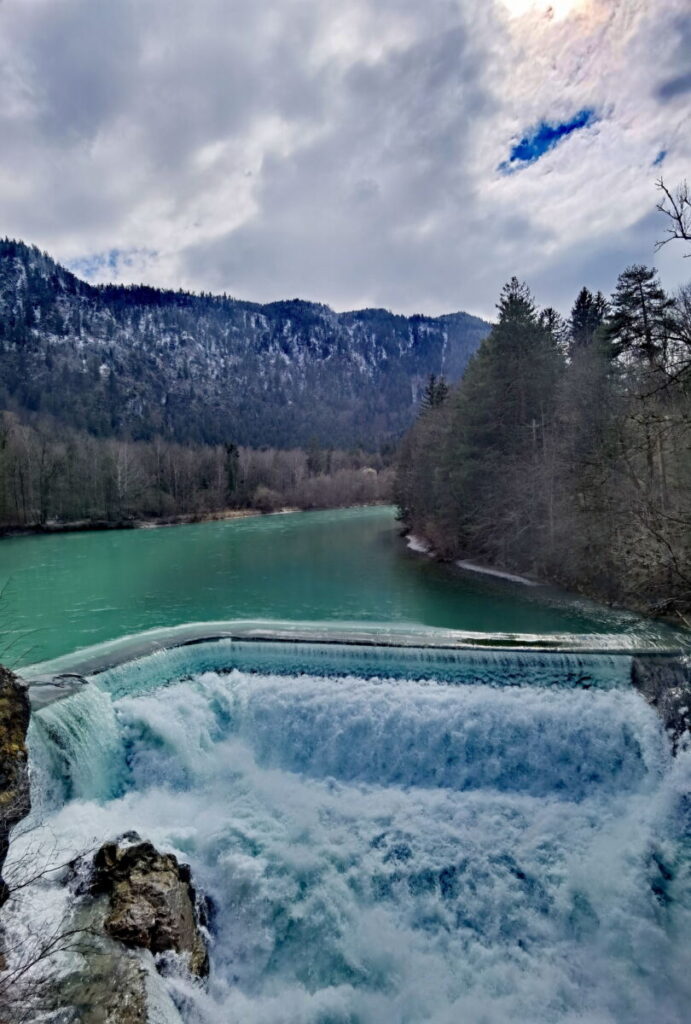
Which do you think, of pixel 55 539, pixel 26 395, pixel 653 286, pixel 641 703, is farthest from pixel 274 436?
pixel 641 703

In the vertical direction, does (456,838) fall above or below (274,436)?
below

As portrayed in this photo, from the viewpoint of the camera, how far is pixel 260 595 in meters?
16.4

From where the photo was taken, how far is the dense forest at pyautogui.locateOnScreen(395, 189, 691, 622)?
13367 millimetres

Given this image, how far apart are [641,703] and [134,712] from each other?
8.33m

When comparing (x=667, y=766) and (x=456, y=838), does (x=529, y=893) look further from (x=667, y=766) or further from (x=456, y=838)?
(x=667, y=766)

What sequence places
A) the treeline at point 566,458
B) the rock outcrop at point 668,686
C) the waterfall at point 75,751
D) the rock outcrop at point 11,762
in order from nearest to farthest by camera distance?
the rock outcrop at point 11,762
the waterfall at point 75,751
the rock outcrop at point 668,686
the treeline at point 566,458

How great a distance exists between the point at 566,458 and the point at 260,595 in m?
11.3

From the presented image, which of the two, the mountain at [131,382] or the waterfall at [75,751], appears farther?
the mountain at [131,382]

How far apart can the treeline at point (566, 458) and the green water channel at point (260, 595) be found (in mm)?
1504

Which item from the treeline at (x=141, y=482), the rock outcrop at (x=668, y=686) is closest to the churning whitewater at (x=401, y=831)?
the rock outcrop at (x=668, y=686)

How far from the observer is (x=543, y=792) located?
7719 mm

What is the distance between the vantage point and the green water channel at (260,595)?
12.8 meters

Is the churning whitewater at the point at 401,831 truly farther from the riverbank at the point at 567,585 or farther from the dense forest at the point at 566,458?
the dense forest at the point at 566,458

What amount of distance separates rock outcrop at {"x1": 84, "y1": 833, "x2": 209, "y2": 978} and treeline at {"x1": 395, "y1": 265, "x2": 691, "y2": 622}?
32.7 feet
